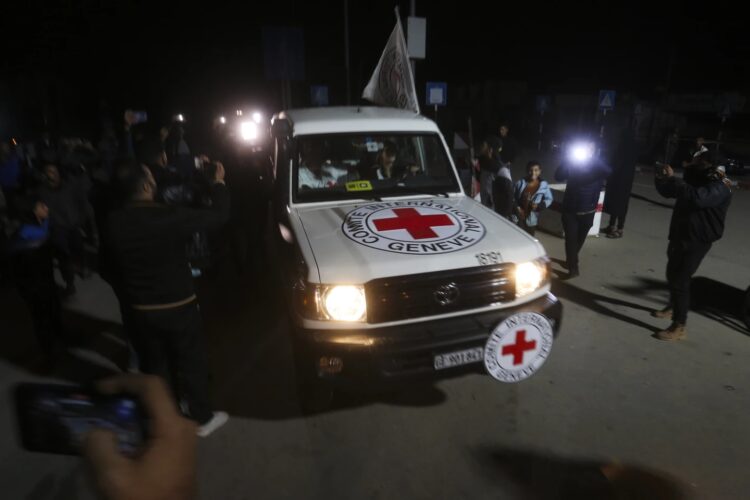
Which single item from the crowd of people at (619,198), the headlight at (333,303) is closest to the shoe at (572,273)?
the crowd of people at (619,198)

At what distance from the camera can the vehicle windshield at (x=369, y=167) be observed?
418cm

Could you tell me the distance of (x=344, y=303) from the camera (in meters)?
3.04

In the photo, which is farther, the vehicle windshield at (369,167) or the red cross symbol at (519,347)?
the vehicle windshield at (369,167)

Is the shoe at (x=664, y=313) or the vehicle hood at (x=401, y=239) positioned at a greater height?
the vehicle hood at (x=401, y=239)

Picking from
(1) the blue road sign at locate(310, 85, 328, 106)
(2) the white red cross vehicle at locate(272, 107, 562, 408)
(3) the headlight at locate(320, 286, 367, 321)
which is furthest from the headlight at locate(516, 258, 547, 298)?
(1) the blue road sign at locate(310, 85, 328, 106)

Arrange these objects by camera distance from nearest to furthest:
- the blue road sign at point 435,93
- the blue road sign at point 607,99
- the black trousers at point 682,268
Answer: the black trousers at point 682,268 → the blue road sign at point 435,93 → the blue road sign at point 607,99

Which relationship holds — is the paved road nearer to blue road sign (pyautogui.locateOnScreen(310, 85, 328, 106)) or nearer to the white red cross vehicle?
the white red cross vehicle

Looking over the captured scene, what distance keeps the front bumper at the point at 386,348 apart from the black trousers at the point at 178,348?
2.30ft

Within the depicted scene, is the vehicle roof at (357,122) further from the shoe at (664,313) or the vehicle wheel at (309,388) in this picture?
the shoe at (664,313)

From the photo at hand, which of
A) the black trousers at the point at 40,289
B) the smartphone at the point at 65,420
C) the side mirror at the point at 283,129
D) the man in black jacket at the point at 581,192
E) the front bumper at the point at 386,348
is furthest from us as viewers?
the man in black jacket at the point at 581,192

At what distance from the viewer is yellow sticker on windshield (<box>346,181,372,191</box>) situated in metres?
4.19

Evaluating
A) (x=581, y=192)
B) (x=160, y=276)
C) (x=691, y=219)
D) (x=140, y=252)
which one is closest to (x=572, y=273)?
(x=581, y=192)

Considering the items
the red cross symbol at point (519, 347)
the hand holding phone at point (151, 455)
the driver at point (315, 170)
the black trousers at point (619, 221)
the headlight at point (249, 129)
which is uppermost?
the driver at point (315, 170)

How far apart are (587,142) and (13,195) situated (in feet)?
21.0
